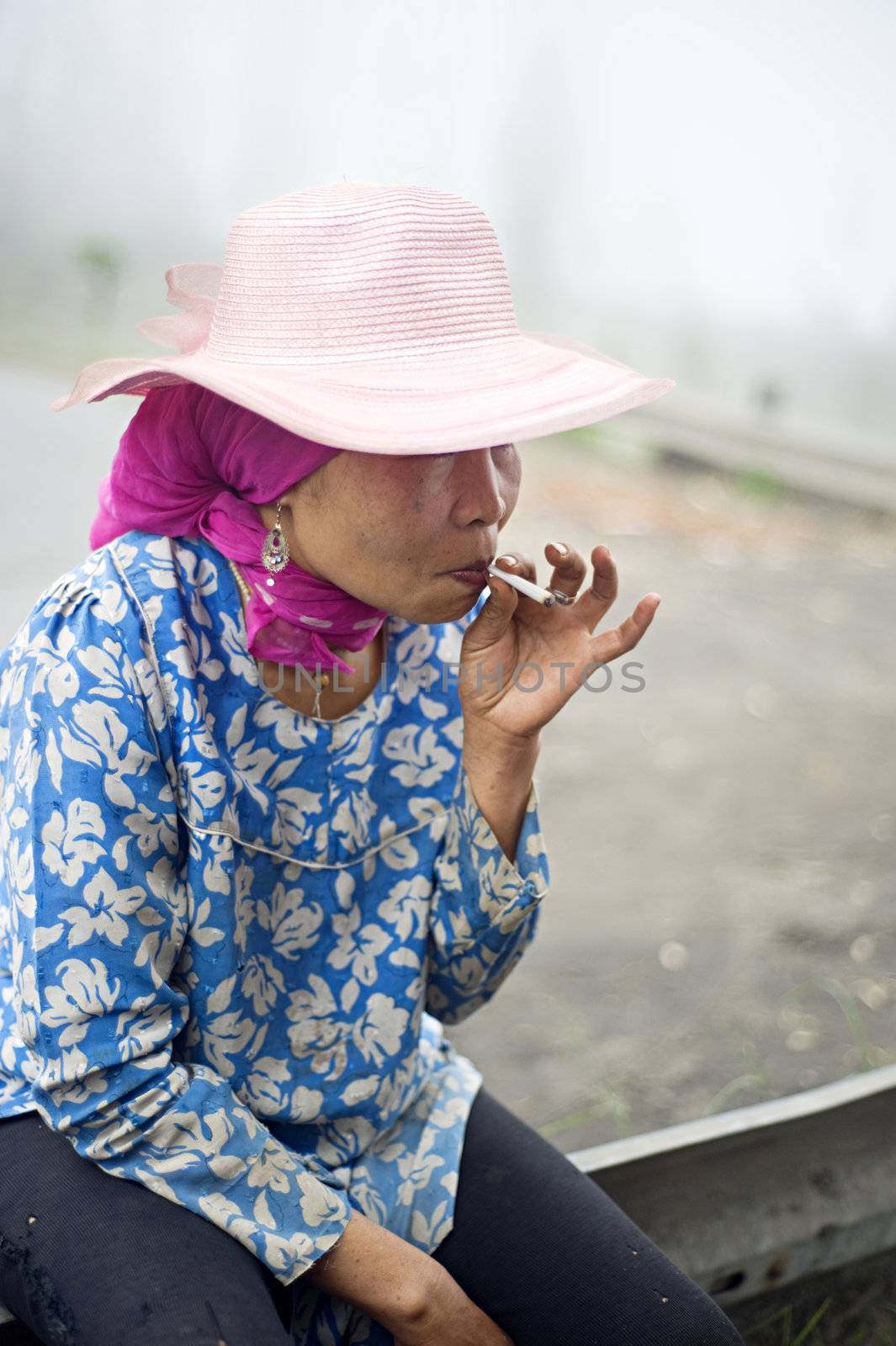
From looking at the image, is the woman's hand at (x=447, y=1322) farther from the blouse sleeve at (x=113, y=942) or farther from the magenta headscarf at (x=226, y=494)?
the magenta headscarf at (x=226, y=494)

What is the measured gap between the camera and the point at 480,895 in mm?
1503

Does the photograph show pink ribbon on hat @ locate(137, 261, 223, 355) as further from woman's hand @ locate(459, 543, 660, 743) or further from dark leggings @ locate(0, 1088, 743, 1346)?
dark leggings @ locate(0, 1088, 743, 1346)

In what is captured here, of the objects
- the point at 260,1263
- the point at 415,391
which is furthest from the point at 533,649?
the point at 260,1263

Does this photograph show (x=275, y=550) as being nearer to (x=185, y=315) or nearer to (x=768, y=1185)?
(x=185, y=315)

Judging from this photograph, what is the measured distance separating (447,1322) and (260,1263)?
206mm

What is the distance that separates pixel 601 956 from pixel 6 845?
1.88m

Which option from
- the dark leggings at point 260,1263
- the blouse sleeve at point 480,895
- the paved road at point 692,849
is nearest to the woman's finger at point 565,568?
the blouse sleeve at point 480,895

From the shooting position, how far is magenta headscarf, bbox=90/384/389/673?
130 cm

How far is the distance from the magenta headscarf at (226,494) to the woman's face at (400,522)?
0.03 metres

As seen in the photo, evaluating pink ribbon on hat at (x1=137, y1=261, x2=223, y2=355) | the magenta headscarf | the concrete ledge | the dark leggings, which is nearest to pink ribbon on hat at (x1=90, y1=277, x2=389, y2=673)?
the magenta headscarf

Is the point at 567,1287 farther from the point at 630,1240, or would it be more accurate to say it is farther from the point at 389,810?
the point at 389,810

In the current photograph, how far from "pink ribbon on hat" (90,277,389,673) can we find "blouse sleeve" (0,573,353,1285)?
119mm

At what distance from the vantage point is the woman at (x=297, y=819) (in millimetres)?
1229

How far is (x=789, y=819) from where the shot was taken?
3600 mm
